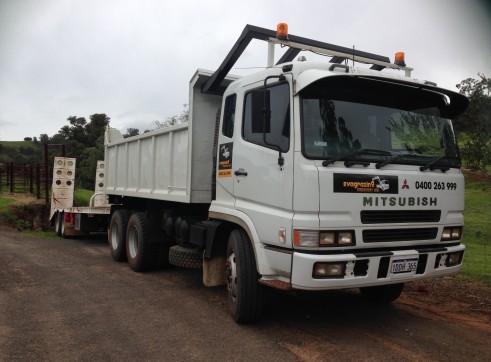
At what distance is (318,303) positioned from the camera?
19.7 ft

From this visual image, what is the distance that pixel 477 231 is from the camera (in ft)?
46.5

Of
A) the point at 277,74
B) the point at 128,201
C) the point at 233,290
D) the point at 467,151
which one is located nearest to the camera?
the point at 277,74

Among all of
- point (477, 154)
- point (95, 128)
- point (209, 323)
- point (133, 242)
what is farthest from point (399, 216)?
point (95, 128)

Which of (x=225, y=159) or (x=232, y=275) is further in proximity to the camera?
(x=225, y=159)

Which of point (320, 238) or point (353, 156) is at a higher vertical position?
point (353, 156)

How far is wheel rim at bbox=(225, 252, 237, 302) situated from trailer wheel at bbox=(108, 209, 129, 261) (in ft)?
13.5

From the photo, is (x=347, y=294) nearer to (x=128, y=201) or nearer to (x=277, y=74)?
(x=277, y=74)

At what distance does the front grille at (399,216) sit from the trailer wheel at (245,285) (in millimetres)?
1315

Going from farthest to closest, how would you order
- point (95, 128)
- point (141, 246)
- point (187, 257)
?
point (95, 128), point (141, 246), point (187, 257)

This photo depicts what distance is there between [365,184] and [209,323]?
2.31m

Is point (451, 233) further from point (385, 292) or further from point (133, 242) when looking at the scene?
point (133, 242)

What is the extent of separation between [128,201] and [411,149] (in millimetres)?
6189

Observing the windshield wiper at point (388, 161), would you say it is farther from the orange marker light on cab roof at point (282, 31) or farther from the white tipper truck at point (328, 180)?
the orange marker light on cab roof at point (282, 31)

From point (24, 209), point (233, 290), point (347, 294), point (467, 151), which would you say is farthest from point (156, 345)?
point (24, 209)
